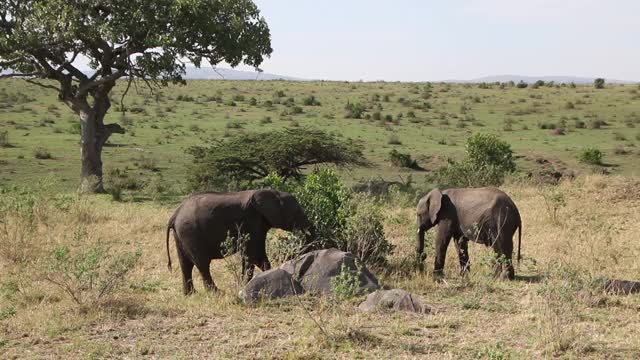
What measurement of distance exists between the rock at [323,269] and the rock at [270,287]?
22 centimetres

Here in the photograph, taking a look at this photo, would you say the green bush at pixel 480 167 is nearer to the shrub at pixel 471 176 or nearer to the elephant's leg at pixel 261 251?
the shrub at pixel 471 176

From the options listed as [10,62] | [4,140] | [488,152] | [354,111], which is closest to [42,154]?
[4,140]

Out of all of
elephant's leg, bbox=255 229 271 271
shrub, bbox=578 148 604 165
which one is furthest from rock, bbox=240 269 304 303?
shrub, bbox=578 148 604 165

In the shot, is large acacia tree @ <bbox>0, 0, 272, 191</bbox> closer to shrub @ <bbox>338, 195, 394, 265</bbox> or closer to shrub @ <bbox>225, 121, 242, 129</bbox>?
shrub @ <bbox>338, 195, 394, 265</bbox>

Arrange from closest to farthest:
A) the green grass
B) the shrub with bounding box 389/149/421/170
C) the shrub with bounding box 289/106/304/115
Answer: the green grass
the shrub with bounding box 389/149/421/170
the shrub with bounding box 289/106/304/115

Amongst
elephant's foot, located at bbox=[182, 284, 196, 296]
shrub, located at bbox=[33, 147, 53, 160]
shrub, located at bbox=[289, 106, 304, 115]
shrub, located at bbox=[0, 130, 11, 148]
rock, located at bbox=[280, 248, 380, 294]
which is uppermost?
shrub, located at bbox=[289, 106, 304, 115]

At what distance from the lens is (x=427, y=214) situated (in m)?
11.0

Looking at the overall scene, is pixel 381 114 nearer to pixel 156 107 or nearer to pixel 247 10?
pixel 156 107

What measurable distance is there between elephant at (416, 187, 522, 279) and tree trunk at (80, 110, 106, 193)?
12521mm

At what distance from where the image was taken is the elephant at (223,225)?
29.3 feet

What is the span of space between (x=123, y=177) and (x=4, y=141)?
835 centimetres

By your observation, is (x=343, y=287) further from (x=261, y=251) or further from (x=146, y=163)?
(x=146, y=163)

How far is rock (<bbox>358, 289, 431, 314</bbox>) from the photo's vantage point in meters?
8.13

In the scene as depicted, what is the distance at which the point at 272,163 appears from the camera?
20.5 metres
